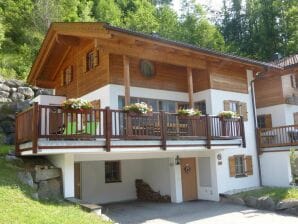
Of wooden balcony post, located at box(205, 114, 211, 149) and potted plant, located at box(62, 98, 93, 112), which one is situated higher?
potted plant, located at box(62, 98, 93, 112)

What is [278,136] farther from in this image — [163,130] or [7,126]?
[7,126]

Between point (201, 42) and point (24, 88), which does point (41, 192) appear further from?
point (201, 42)

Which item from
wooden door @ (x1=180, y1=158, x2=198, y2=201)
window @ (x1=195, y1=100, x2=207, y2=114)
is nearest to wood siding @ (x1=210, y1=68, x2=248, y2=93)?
window @ (x1=195, y1=100, x2=207, y2=114)

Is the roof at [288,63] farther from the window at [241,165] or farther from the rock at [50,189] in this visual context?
the rock at [50,189]

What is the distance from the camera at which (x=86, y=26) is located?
13742mm

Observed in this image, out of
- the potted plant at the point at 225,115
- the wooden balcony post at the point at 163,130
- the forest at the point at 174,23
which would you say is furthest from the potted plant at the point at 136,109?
the forest at the point at 174,23

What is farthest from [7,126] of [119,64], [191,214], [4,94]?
[191,214]

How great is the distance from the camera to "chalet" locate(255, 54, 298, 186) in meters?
17.8

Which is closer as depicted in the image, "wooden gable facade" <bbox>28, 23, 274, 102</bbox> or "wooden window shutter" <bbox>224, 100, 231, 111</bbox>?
"wooden gable facade" <bbox>28, 23, 274, 102</bbox>

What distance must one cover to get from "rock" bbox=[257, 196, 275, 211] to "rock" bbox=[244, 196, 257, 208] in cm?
17

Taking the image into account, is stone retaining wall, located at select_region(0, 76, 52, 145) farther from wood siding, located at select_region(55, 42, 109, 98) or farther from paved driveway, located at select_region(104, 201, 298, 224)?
paved driveway, located at select_region(104, 201, 298, 224)

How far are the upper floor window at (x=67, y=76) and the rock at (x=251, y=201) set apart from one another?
10214mm

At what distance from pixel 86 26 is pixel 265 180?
1177 centimetres

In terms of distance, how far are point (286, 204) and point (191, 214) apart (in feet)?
12.4
